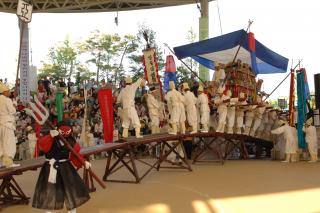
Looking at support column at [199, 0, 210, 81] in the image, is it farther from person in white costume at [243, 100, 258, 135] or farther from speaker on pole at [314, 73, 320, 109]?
speaker on pole at [314, 73, 320, 109]

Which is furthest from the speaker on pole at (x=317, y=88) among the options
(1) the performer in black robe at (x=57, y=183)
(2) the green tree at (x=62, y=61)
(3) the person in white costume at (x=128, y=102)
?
(2) the green tree at (x=62, y=61)

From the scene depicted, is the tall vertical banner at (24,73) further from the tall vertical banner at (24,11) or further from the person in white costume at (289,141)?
the person in white costume at (289,141)

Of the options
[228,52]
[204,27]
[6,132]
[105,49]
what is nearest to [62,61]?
[105,49]

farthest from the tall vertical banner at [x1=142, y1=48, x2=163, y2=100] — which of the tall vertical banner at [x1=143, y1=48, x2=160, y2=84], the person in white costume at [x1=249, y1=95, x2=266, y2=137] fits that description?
the person in white costume at [x1=249, y1=95, x2=266, y2=137]

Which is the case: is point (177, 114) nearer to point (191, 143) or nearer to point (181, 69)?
point (191, 143)

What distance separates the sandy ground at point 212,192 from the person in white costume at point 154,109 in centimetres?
135

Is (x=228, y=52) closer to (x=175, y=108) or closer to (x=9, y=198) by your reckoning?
(x=175, y=108)

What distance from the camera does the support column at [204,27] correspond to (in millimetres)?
18969

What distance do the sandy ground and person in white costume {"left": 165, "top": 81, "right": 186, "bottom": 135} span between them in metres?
1.22

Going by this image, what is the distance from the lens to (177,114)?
10711 millimetres

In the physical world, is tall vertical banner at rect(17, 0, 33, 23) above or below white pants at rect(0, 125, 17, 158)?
above

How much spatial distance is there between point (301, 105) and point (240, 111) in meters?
2.01

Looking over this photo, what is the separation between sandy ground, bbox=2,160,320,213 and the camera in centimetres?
650

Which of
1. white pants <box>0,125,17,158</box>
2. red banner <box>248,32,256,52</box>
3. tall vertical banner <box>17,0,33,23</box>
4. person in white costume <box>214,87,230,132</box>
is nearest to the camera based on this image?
tall vertical banner <box>17,0,33,23</box>
